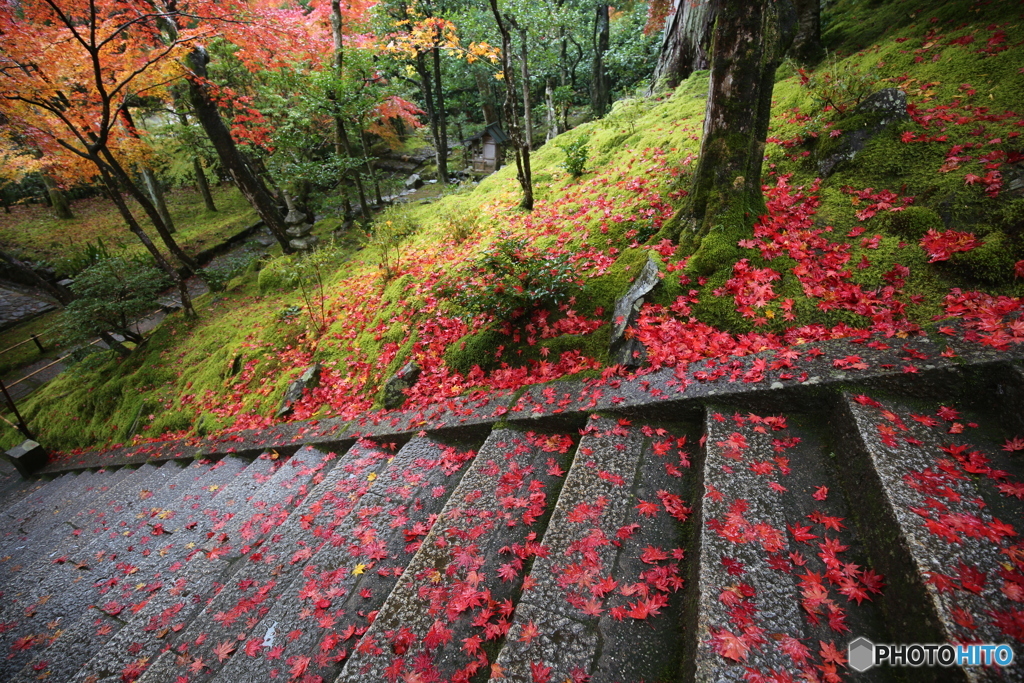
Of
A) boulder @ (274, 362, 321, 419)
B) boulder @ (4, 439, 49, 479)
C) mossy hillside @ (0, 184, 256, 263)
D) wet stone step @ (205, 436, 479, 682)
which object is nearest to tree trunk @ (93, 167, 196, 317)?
boulder @ (4, 439, 49, 479)

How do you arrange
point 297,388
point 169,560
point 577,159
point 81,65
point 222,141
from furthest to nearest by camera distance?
point 222,141
point 81,65
point 577,159
point 297,388
point 169,560

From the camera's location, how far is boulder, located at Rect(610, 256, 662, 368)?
3.64 m

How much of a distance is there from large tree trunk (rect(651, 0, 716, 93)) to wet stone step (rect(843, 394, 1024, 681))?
9.09 m

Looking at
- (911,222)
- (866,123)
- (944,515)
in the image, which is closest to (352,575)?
(944,515)

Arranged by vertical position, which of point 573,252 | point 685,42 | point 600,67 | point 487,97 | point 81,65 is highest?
point 487,97

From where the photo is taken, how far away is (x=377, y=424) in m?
4.57

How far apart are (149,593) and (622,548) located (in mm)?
4443

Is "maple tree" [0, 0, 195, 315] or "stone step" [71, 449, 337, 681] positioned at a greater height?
"maple tree" [0, 0, 195, 315]

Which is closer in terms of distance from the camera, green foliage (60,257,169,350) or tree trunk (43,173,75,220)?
green foliage (60,257,169,350)

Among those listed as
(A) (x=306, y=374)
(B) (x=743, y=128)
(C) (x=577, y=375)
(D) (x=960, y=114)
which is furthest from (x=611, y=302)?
(A) (x=306, y=374)

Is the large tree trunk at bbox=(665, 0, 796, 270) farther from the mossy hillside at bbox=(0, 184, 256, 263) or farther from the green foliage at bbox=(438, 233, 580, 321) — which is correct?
the mossy hillside at bbox=(0, 184, 256, 263)

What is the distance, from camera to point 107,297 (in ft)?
29.9

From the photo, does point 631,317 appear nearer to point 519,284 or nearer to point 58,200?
point 519,284

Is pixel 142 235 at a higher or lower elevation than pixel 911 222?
higher
